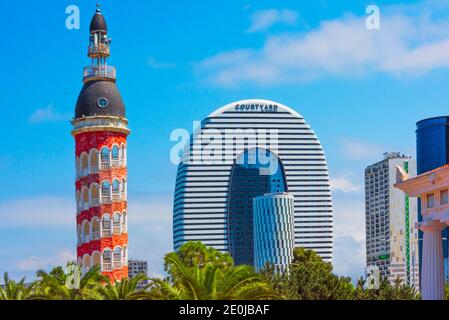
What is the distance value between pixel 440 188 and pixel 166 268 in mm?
47015

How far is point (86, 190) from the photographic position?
88938mm

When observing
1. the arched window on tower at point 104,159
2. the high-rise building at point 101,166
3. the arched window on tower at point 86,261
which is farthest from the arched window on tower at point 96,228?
the arched window on tower at point 104,159

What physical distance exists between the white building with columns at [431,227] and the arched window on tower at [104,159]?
38567mm

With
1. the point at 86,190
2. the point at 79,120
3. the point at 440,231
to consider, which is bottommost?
the point at 440,231

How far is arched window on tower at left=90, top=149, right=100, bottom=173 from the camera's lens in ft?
287

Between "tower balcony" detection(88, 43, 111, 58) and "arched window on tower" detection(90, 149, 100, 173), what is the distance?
802 centimetres

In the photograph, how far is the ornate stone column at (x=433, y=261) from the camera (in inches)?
2044

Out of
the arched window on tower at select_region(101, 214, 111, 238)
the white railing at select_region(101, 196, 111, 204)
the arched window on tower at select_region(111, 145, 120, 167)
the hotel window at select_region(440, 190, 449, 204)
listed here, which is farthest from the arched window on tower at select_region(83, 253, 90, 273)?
the hotel window at select_region(440, 190, 449, 204)

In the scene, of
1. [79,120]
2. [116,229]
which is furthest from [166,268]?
[79,120]

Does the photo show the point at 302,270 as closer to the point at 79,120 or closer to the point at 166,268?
the point at 166,268

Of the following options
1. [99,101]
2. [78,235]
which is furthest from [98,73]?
[78,235]

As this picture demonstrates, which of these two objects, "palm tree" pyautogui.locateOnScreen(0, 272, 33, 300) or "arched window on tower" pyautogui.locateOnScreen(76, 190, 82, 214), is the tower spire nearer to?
"arched window on tower" pyautogui.locateOnScreen(76, 190, 82, 214)

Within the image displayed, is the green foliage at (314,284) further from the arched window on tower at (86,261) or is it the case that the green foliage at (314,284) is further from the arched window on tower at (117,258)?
the arched window on tower at (86,261)
